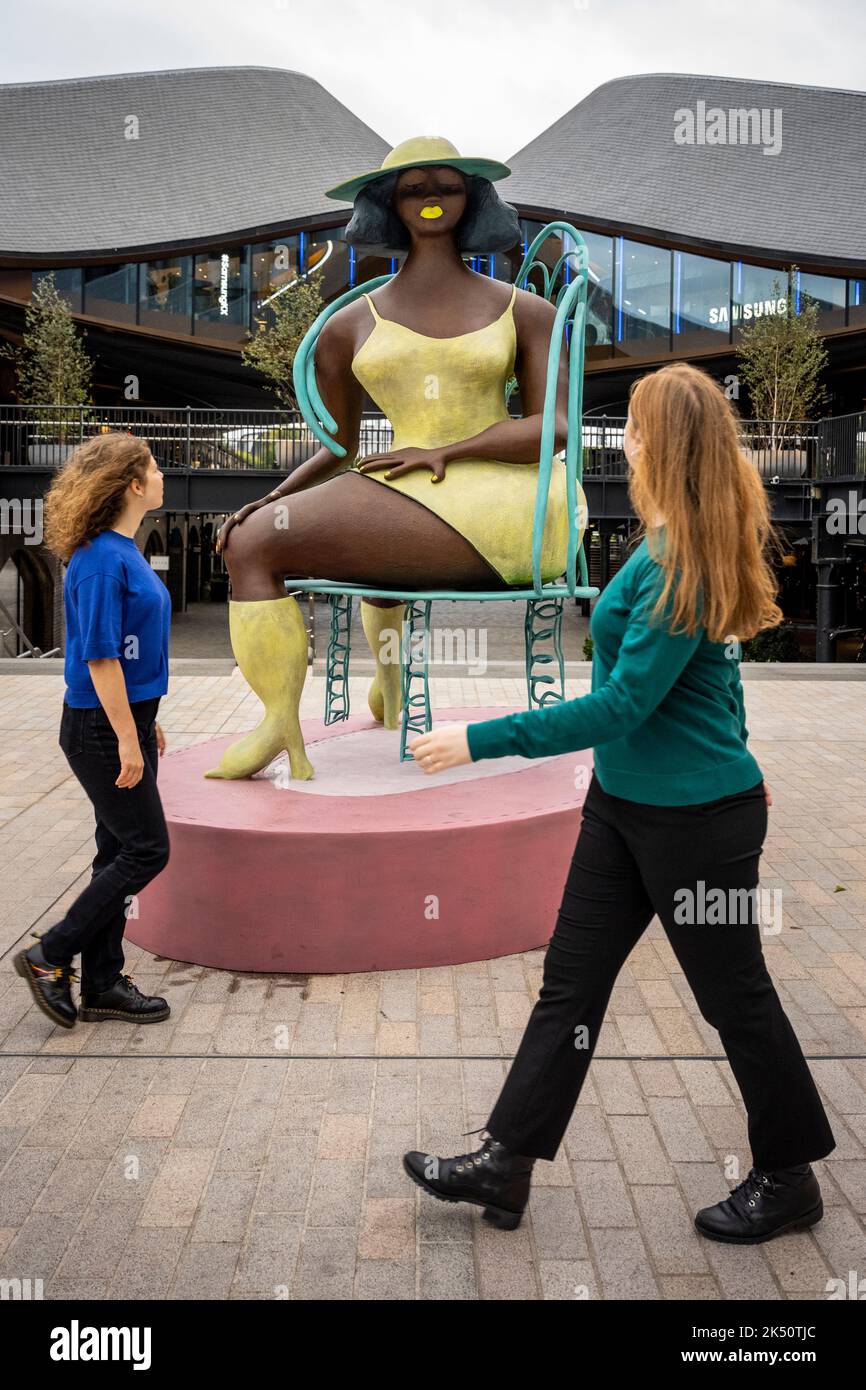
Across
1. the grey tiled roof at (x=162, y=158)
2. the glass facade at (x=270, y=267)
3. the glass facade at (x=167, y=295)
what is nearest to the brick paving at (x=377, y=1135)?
the glass facade at (x=167, y=295)

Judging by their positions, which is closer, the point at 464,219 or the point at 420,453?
the point at 420,453

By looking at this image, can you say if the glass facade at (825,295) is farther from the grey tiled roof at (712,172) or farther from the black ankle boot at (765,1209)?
the black ankle boot at (765,1209)

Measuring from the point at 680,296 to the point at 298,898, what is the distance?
27.7 meters

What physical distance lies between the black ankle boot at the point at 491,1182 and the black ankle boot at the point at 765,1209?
14.9 inches

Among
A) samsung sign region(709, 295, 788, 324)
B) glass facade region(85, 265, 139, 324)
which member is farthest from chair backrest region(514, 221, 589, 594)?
glass facade region(85, 265, 139, 324)

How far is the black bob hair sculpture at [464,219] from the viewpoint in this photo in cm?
450

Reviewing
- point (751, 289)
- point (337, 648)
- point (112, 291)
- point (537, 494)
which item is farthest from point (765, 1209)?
point (112, 291)

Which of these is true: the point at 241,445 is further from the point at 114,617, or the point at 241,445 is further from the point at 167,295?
the point at 114,617

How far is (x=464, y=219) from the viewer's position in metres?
4.54

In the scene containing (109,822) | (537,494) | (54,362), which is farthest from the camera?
(54,362)

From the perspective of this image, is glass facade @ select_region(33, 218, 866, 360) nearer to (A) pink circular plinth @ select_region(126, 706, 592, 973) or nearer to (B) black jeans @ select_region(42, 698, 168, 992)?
(A) pink circular plinth @ select_region(126, 706, 592, 973)

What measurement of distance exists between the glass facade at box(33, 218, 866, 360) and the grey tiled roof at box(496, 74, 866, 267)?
79 cm

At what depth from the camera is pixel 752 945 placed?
7.36 ft

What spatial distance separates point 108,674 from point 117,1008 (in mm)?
1079
